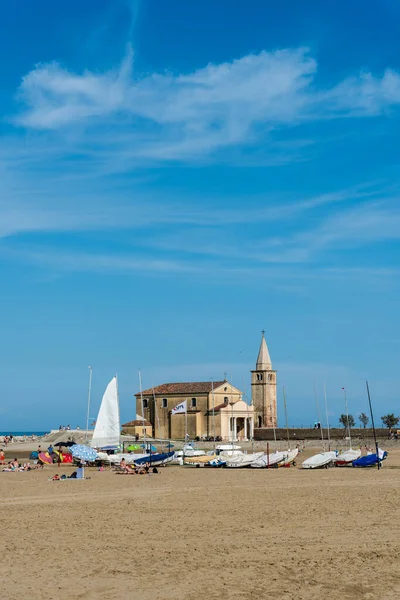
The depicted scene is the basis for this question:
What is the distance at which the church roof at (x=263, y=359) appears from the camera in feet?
313

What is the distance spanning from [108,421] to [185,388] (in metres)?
37.7

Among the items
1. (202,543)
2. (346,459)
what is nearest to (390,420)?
(346,459)

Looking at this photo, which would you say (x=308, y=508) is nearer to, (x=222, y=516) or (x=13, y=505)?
(x=222, y=516)

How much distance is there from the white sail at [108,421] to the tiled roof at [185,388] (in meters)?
35.7

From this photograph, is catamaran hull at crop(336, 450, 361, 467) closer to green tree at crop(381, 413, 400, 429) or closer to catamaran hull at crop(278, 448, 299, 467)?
catamaran hull at crop(278, 448, 299, 467)

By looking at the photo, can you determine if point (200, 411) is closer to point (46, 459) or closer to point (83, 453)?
point (46, 459)

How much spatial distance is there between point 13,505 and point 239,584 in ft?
45.7

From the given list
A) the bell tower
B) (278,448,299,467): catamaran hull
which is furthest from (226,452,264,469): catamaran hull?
the bell tower

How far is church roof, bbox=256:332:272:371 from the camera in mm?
95312

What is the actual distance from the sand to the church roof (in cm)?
6429

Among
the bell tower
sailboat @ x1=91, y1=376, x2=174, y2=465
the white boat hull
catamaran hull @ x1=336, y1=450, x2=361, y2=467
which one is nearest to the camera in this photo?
the white boat hull

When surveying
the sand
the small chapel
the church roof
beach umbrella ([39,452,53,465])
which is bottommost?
the sand

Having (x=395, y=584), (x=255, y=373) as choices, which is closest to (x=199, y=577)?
(x=395, y=584)

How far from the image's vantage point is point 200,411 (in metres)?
86.7
